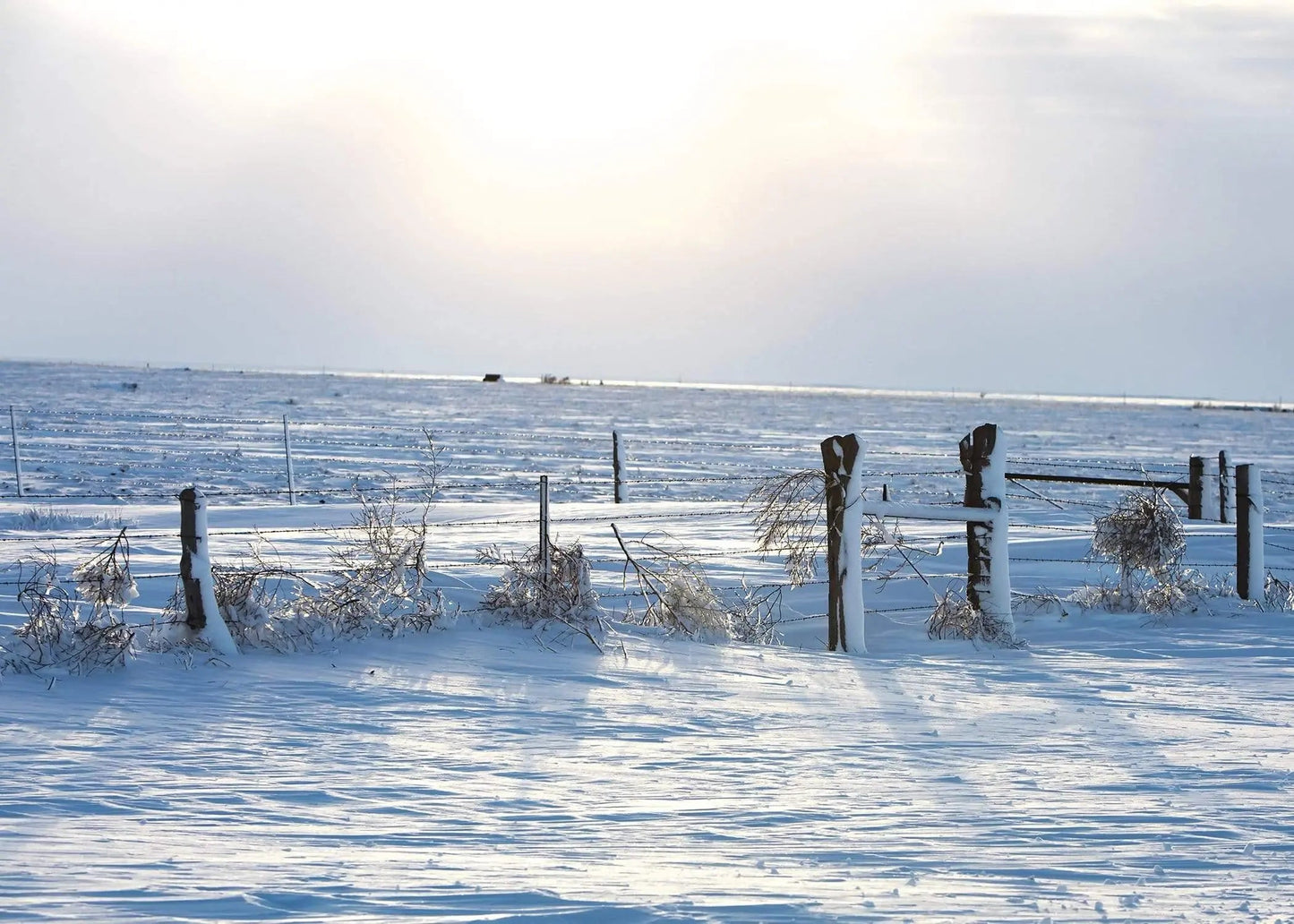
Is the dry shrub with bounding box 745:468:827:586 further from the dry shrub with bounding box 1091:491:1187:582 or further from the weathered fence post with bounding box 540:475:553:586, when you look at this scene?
the dry shrub with bounding box 1091:491:1187:582

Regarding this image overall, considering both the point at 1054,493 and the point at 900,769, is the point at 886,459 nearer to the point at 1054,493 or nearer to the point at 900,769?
the point at 1054,493

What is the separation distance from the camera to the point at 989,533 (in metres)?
10.0

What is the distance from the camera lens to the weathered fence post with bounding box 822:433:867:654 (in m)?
9.38

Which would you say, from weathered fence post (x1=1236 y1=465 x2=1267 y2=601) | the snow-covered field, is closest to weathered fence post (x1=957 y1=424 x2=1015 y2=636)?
the snow-covered field

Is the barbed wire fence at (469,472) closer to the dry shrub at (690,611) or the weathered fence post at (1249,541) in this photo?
the dry shrub at (690,611)

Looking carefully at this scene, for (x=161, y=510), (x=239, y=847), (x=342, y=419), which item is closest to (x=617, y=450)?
(x=161, y=510)

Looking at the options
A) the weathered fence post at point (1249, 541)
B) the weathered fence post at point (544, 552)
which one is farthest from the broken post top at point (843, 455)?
the weathered fence post at point (1249, 541)

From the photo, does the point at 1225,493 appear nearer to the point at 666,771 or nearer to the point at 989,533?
the point at 989,533

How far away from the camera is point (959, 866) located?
14.9ft

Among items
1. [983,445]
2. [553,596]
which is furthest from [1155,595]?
[553,596]

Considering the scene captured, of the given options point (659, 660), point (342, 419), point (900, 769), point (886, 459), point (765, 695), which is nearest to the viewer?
point (900, 769)

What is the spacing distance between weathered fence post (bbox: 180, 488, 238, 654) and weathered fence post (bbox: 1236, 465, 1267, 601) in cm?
807

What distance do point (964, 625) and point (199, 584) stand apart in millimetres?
5329

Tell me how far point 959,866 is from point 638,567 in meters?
5.22
